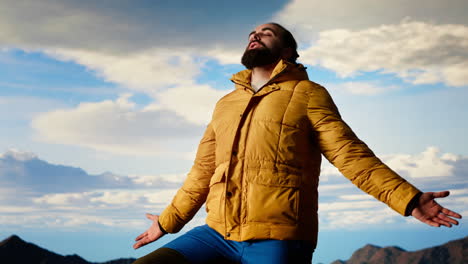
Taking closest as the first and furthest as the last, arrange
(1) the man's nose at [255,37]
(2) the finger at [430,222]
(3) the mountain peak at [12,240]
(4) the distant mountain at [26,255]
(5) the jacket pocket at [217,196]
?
(2) the finger at [430,222]
(5) the jacket pocket at [217,196]
(1) the man's nose at [255,37]
(4) the distant mountain at [26,255]
(3) the mountain peak at [12,240]

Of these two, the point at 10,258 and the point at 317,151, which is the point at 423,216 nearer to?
the point at 317,151

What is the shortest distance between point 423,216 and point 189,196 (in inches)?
83.8

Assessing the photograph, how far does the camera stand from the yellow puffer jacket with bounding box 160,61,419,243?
3.85 meters

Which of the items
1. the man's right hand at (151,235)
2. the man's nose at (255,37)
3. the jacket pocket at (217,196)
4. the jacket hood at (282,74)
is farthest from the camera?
the man's right hand at (151,235)

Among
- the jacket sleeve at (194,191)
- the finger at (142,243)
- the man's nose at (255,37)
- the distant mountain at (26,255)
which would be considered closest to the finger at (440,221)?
the jacket sleeve at (194,191)

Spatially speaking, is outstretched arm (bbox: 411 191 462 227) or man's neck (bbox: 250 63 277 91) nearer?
outstretched arm (bbox: 411 191 462 227)

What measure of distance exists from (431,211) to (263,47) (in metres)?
2.12

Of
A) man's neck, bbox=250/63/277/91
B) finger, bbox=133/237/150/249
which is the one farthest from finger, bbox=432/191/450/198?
finger, bbox=133/237/150/249

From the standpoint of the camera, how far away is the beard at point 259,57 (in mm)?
4676

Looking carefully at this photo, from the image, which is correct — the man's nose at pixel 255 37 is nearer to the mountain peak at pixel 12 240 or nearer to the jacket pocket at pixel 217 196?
the jacket pocket at pixel 217 196

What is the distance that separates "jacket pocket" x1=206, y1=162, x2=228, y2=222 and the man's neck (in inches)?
35.5

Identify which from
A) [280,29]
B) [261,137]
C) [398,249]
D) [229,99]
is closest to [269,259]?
[261,137]

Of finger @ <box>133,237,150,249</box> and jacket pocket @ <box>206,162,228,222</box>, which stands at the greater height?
jacket pocket @ <box>206,162,228,222</box>

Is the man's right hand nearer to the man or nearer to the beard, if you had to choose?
the man
